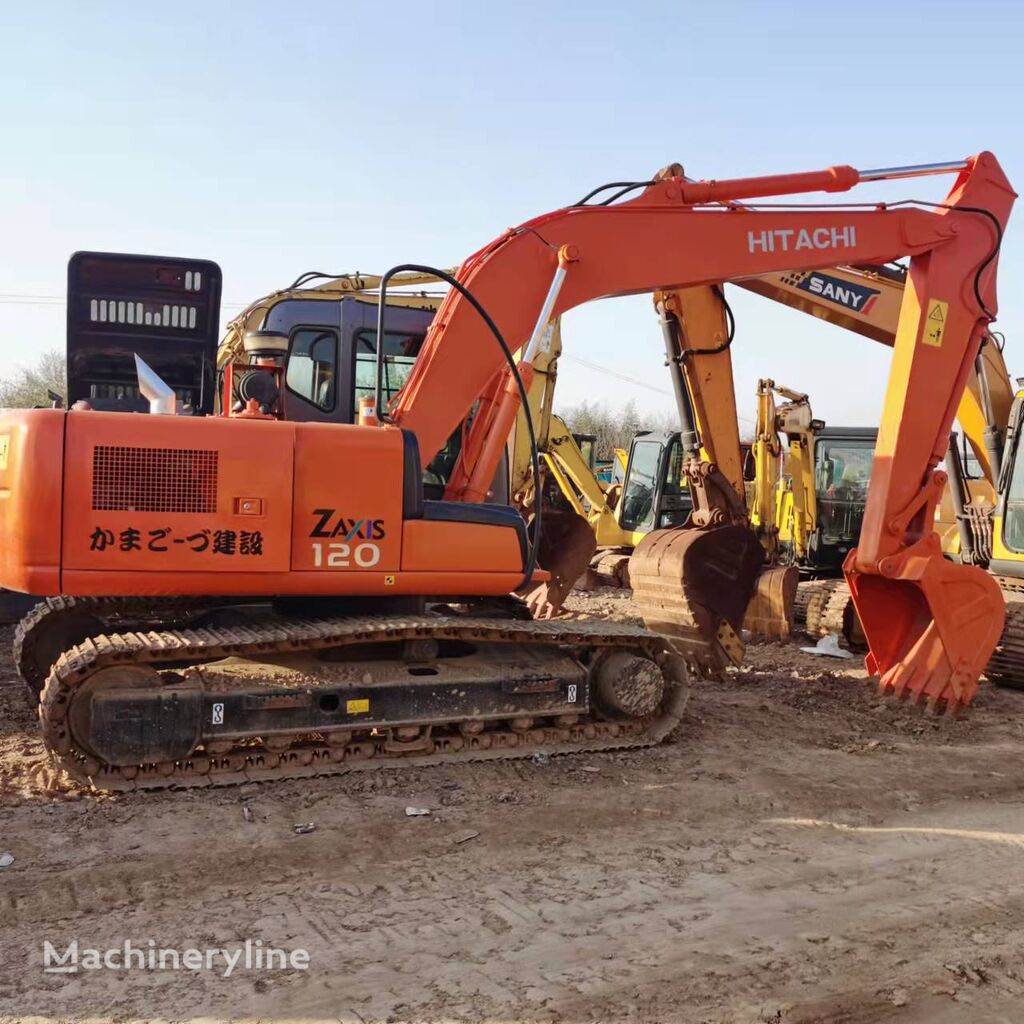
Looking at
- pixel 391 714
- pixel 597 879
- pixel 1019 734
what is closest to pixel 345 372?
pixel 391 714

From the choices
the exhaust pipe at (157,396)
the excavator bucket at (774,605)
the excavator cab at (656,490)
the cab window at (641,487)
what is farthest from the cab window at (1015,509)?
the exhaust pipe at (157,396)

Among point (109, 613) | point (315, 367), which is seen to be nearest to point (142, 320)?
point (315, 367)

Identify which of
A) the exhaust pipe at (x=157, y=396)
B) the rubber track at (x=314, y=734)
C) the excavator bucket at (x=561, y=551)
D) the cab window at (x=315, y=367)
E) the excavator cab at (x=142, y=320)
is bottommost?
the rubber track at (x=314, y=734)

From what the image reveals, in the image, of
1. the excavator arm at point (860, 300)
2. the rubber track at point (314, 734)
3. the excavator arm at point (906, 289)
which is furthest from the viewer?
the excavator arm at point (860, 300)

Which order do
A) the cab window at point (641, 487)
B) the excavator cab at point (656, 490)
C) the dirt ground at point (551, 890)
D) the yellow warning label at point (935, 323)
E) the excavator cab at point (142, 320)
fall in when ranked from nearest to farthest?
1. the dirt ground at point (551, 890)
2. the yellow warning label at point (935, 323)
3. the excavator cab at point (142, 320)
4. the excavator cab at point (656, 490)
5. the cab window at point (641, 487)

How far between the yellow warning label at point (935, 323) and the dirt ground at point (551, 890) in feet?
9.74

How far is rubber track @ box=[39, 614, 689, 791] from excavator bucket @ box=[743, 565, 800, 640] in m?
4.30

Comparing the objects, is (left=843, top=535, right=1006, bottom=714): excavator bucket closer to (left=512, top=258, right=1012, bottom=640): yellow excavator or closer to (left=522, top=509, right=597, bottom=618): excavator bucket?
(left=512, top=258, right=1012, bottom=640): yellow excavator

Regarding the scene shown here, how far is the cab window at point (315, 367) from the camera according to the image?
6516 millimetres

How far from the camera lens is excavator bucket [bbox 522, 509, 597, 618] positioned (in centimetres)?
951

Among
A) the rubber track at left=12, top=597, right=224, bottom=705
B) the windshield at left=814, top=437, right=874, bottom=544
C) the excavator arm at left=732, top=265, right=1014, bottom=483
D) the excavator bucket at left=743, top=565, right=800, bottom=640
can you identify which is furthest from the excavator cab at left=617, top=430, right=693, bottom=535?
the rubber track at left=12, top=597, right=224, bottom=705

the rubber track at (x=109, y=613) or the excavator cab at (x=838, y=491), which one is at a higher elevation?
the excavator cab at (x=838, y=491)

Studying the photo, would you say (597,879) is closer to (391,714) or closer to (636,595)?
(391,714)

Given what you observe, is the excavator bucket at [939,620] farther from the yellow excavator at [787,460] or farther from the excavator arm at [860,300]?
the excavator arm at [860,300]
